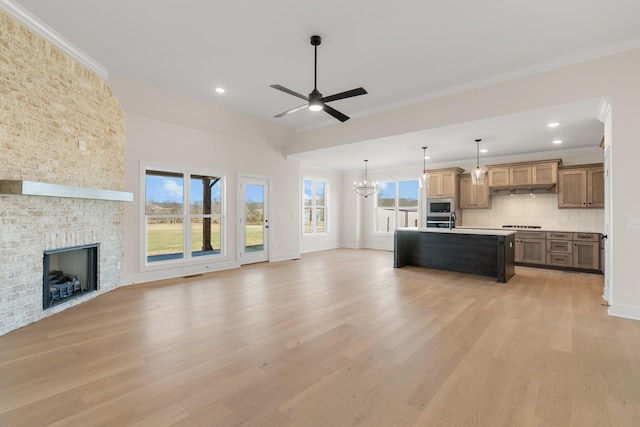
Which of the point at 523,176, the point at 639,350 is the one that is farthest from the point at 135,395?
the point at 523,176

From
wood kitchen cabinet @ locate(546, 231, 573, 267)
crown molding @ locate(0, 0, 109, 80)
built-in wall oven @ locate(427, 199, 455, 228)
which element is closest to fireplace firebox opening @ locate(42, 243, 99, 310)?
crown molding @ locate(0, 0, 109, 80)

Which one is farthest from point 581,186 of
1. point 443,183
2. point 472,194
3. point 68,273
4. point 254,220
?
point 68,273

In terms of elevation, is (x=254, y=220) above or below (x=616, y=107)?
below

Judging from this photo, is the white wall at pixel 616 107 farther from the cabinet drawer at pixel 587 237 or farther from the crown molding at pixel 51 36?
the crown molding at pixel 51 36

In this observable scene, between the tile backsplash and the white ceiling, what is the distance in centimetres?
236

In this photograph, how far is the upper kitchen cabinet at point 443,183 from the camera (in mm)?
8195

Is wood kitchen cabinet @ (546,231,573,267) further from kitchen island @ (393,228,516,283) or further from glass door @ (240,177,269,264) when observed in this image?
glass door @ (240,177,269,264)

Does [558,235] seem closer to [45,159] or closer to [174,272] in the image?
[174,272]

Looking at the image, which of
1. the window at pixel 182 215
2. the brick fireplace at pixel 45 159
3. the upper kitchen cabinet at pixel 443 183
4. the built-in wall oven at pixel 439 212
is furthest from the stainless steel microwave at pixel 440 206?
the brick fireplace at pixel 45 159

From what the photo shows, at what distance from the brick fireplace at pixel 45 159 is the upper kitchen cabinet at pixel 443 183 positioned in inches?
296

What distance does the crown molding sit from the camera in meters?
3.10

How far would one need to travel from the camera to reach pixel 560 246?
258 inches

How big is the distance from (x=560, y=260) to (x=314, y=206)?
6.64 metres

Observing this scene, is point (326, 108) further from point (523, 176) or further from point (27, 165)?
point (523, 176)
